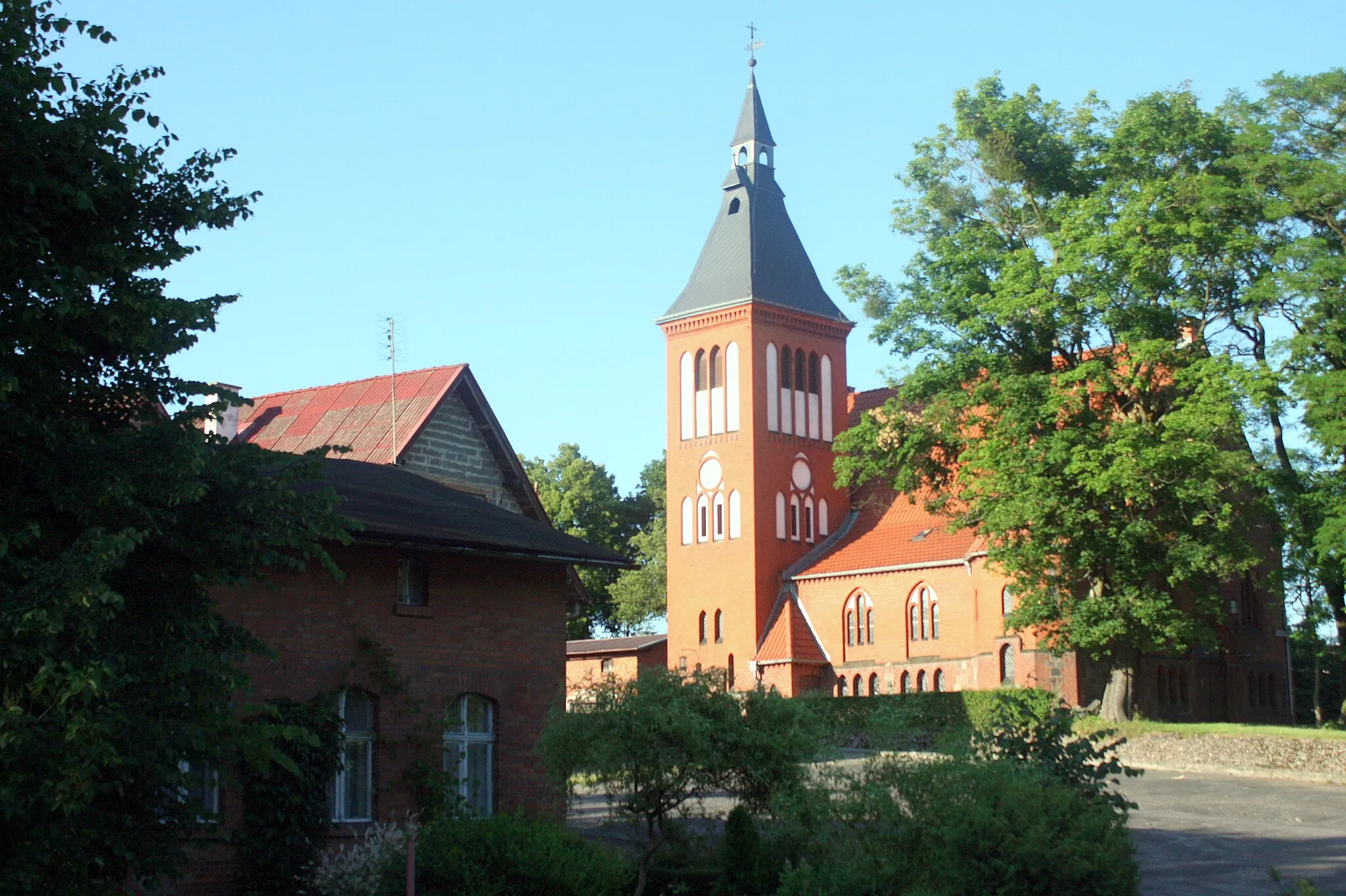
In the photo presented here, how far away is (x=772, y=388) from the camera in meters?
59.4


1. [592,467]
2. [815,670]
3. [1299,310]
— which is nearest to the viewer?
[1299,310]

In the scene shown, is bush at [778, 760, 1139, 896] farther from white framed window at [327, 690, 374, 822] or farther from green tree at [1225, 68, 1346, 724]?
green tree at [1225, 68, 1346, 724]

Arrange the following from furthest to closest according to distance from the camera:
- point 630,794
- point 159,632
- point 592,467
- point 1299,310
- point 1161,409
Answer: point 592,467, point 1161,409, point 1299,310, point 630,794, point 159,632

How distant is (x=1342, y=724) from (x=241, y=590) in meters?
31.2

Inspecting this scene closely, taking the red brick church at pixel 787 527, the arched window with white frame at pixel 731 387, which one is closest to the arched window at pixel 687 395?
the red brick church at pixel 787 527

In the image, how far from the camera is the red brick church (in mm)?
54312

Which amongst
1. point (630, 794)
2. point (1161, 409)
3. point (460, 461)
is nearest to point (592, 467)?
point (1161, 409)

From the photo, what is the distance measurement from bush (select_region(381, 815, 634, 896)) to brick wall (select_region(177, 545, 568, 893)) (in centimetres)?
126

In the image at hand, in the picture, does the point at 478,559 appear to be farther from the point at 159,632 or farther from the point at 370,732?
the point at 159,632

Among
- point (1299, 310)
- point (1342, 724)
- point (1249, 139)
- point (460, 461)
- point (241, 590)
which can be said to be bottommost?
point (1342, 724)

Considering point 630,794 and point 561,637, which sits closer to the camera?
point 630,794

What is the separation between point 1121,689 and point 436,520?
2304 cm

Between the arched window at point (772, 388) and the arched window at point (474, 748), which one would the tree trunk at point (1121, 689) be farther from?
the arched window at point (772, 388)

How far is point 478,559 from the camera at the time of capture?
2134 cm
